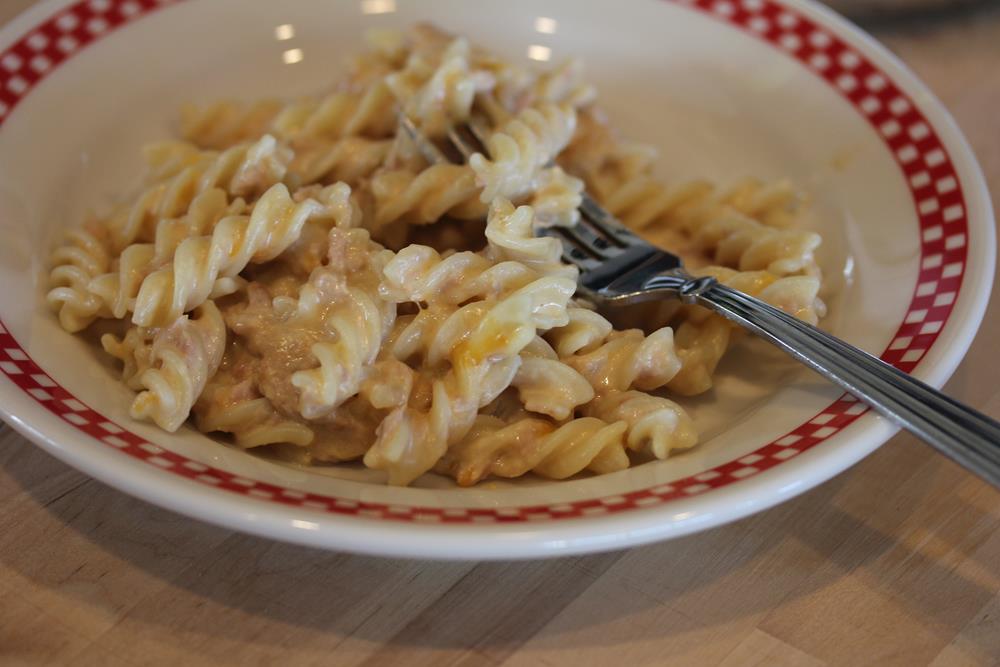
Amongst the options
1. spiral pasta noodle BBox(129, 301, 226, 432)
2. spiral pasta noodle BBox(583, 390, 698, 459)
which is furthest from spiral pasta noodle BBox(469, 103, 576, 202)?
spiral pasta noodle BBox(129, 301, 226, 432)

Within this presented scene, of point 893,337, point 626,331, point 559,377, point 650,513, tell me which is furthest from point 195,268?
point 893,337

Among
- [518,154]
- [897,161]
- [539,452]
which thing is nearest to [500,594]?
[539,452]

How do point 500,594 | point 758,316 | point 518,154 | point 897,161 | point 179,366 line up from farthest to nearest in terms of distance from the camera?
point 897,161 → point 518,154 → point 758,316 → point 179,366 → point 500,594

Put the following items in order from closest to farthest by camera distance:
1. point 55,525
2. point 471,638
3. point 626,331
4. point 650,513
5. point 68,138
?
point 650,513, point 471,638, point 55,525, point 626,331, point 68,138

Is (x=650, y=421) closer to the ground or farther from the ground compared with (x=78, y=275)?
closer to the ground

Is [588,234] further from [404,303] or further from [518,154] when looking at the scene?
[404,303]

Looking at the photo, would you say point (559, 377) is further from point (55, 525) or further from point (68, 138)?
point (68, 138)

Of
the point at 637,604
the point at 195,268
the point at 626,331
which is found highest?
the point at 195,268
